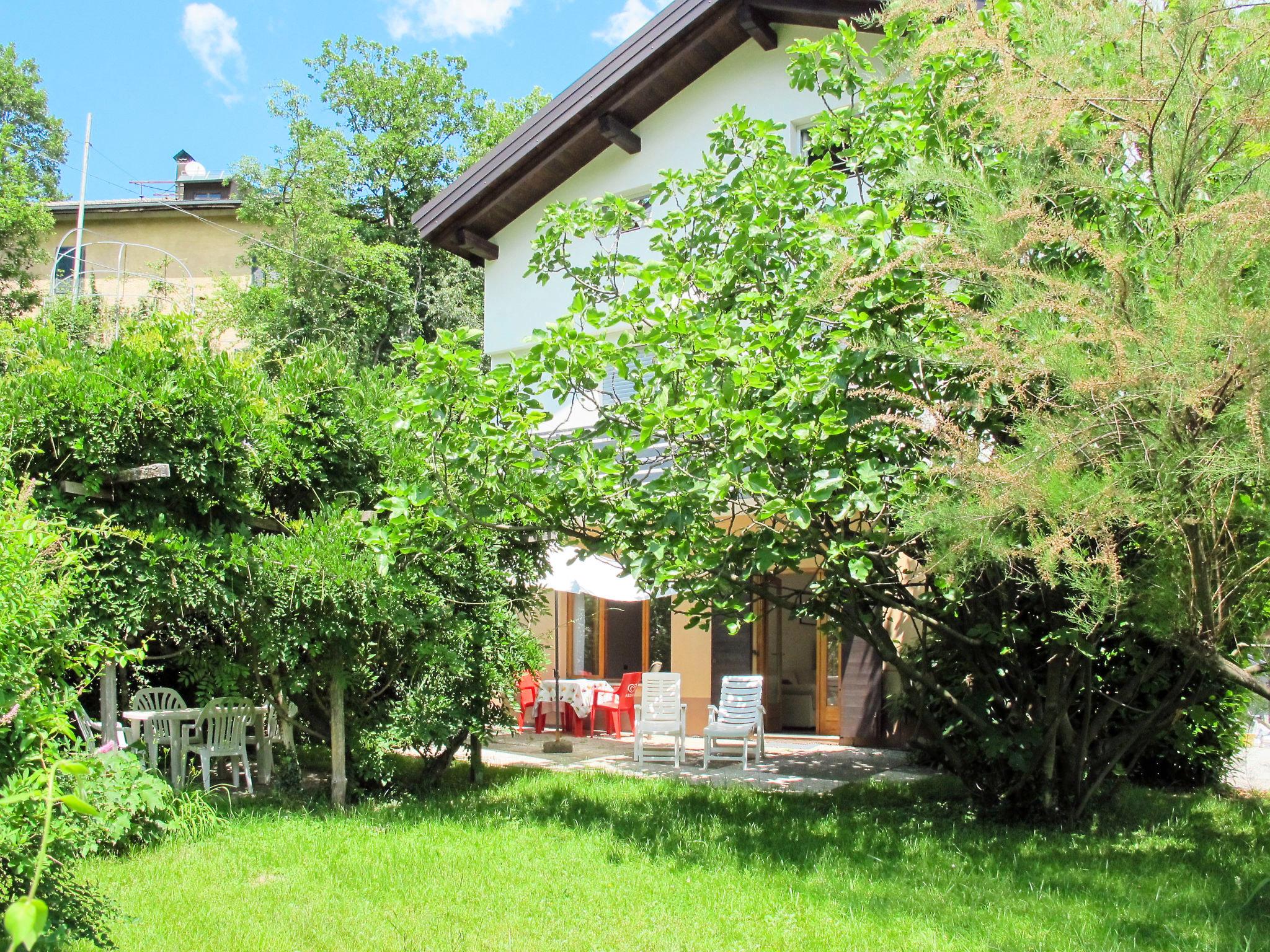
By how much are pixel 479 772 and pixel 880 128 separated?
6.60 meters

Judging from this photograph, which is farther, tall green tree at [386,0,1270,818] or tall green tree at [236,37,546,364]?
tall green tree at [236,37,546,364]

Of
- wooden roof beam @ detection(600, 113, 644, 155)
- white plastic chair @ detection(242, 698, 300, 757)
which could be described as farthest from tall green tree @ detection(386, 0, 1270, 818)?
wooden roof beam @ detection(600, 113, 644, 155)

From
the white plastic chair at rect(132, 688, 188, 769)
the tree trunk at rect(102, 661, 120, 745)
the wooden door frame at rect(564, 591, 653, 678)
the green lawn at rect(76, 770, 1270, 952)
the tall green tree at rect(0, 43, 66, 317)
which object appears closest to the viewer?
the green lawn at rect(76, 770, 1270, 952)

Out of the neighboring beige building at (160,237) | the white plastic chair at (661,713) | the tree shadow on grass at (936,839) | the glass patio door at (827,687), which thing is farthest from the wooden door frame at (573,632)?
the neighboring beige building at (160,237)

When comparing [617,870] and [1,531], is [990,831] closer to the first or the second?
[617,870]

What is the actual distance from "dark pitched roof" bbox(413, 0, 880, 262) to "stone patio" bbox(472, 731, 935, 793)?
26.5 ft

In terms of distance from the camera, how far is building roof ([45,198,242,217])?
2788 centimetres

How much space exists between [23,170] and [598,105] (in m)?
20.6

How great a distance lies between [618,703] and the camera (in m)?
14.1

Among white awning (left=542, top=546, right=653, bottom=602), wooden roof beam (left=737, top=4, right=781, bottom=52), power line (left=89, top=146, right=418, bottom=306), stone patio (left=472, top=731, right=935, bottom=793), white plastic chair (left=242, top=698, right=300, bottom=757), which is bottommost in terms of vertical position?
stone patio (left=472, top=731, right=935, bottom=793)

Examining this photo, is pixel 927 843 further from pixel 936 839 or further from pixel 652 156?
pixel 652 156

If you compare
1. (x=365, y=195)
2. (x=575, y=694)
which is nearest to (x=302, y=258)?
(x=365, y=195)

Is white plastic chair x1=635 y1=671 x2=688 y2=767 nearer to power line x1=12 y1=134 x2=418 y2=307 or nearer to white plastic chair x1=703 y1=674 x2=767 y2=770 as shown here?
white plastic chair x1=703 y1=674 x2=767 y2=770

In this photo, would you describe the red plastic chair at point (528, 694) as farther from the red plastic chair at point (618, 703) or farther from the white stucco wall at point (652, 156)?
the white stucco wall at point (652, 156)
